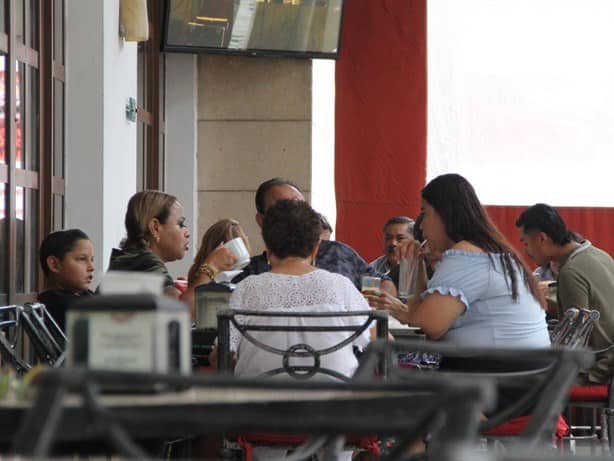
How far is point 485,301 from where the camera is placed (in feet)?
12.3

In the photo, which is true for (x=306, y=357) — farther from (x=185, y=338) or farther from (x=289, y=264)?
(x=185, y=338)

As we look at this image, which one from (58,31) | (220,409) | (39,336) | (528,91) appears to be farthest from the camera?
(528,91)

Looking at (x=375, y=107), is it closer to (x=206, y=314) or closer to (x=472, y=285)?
(x=206, y=314)

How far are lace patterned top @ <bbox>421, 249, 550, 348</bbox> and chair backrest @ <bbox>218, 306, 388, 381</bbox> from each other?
1.37 ft

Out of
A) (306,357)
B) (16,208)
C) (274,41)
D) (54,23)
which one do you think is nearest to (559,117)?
(274,41)

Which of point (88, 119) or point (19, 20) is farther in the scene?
point (88, 119)

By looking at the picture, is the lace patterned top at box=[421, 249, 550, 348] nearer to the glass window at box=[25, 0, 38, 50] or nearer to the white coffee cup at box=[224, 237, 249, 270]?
the white coffee cup at box=[224, 237, 249, 270]

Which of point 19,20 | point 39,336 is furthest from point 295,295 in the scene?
point 19,20

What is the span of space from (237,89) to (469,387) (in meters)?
7.81

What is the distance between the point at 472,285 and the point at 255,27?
4.93 metres

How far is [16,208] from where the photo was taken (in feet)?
17.2

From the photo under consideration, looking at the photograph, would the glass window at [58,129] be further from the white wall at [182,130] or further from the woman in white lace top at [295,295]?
the white wall at [182,130]

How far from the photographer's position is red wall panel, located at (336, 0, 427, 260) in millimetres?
9258

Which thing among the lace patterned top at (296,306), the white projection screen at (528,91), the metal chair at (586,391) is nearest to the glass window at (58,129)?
the metal chair at (586,391)
